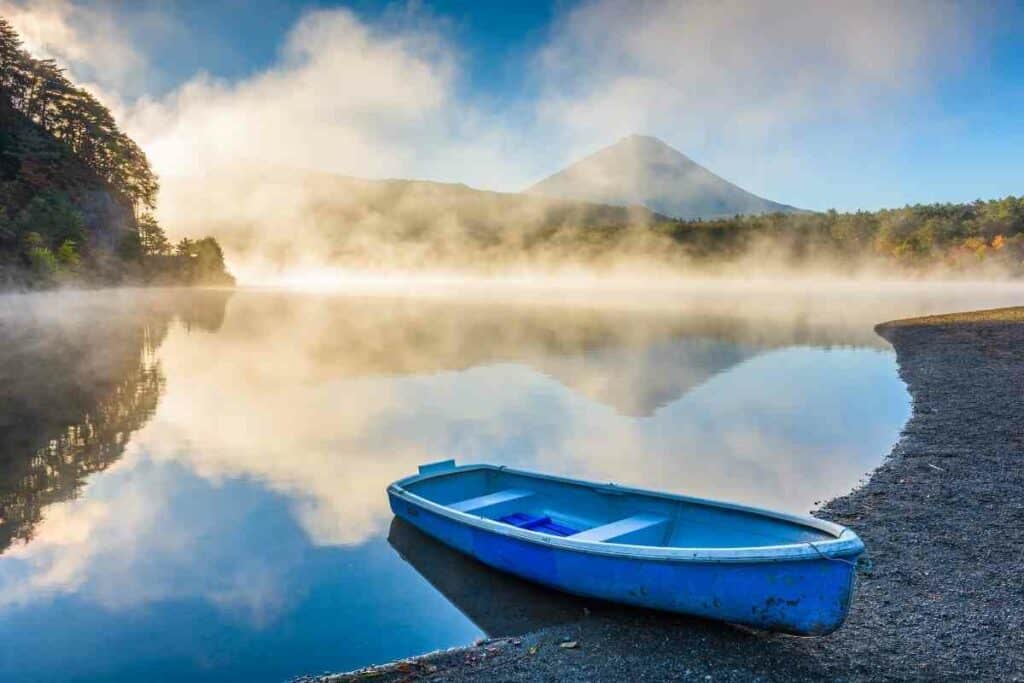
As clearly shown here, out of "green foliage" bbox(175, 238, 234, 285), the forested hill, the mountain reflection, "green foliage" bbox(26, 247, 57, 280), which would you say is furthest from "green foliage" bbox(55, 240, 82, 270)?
"green foliage" bbox(175, 238, 234, 285)

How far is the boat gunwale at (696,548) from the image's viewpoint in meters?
6.09

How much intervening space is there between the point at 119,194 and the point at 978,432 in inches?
3852

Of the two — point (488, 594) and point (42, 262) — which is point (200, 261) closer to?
point (42, 262)

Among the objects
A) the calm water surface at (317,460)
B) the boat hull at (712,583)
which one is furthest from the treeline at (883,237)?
the boat hull at (712,583)

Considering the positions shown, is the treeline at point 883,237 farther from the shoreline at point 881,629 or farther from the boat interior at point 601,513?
the boat interior at point 601,513

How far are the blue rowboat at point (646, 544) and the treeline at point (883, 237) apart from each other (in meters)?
110

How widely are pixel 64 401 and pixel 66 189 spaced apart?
6827 centimetres

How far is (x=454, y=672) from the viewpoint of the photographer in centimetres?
647

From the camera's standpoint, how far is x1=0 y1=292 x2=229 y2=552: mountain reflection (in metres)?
12.6

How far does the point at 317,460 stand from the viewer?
579 inches

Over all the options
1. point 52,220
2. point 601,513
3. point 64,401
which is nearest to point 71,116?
point 52,220

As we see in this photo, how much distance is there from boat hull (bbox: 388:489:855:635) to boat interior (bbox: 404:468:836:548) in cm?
48

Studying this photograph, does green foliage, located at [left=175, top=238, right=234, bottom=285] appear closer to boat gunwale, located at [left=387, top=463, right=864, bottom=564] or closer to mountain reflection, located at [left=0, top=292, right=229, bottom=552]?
mountain reflection, located at [left=0, top=292, right=229, bottom=552]

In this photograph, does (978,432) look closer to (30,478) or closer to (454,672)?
(454,672)
